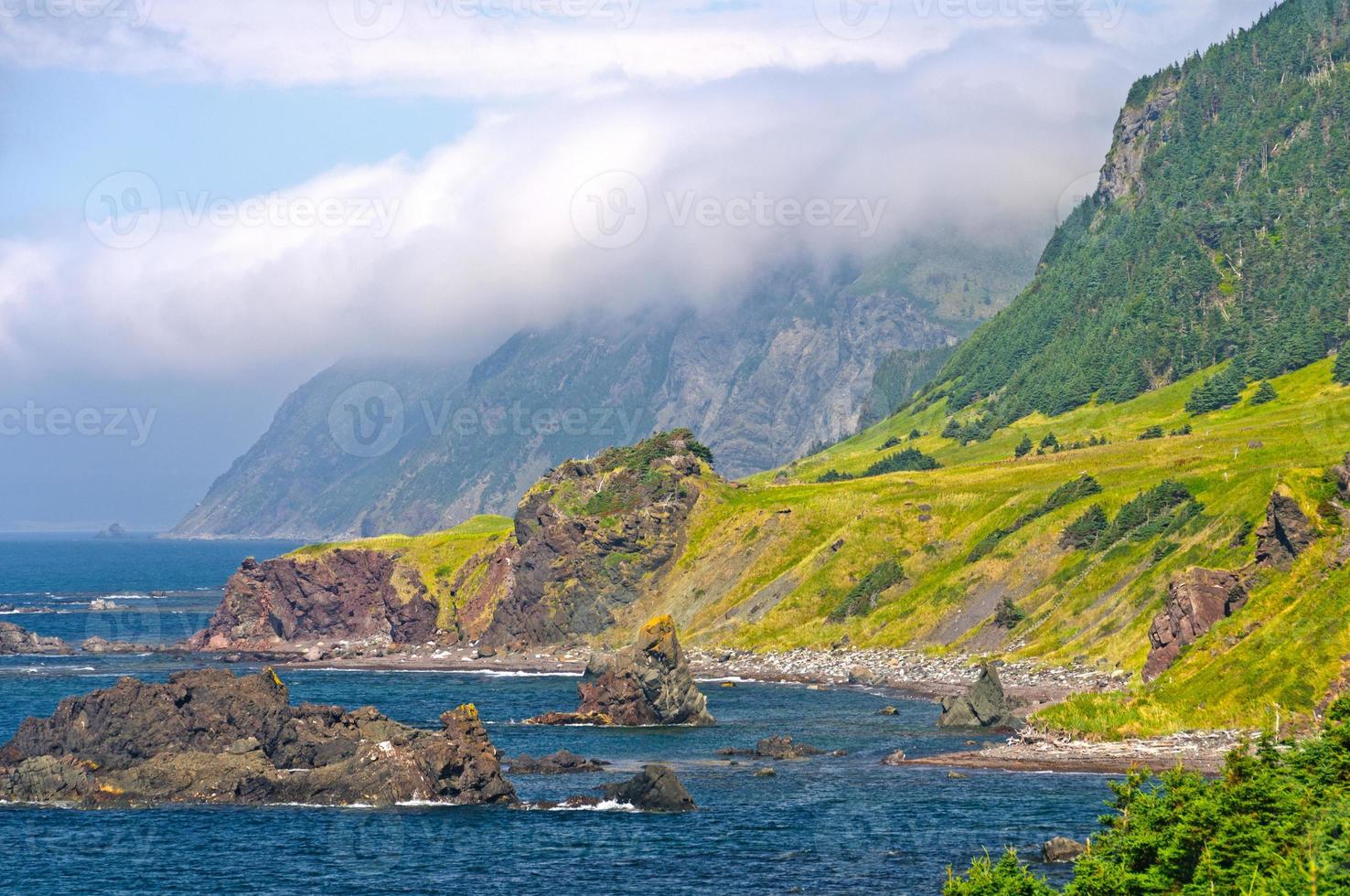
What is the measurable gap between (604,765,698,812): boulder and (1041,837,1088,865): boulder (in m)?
24.2

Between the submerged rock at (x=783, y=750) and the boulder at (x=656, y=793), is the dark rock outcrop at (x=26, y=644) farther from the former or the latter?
the boulder at (x=656, y=793)

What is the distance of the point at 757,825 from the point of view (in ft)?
269

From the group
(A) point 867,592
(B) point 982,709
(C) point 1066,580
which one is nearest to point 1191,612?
(B) point 982,709

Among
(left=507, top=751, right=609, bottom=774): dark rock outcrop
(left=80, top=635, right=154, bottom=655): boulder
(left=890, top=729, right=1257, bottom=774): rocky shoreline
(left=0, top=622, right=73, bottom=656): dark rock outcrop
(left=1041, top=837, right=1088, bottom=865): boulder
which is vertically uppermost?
(left=0, top=622, right=73, bottom=656): dark rock outcrop

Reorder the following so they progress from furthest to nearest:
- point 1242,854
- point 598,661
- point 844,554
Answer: point 844,554 < point 598,661 < point 1242,854

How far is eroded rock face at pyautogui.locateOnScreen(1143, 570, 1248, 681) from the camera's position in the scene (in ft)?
353

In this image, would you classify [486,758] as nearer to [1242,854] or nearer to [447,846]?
[447,846]

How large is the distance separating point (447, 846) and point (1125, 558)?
88.2 metres

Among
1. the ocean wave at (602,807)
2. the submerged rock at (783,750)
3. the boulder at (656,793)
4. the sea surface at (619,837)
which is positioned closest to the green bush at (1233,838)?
the sea surface at (619,837)

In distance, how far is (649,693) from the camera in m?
125

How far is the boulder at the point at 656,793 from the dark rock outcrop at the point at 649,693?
34.7 metres

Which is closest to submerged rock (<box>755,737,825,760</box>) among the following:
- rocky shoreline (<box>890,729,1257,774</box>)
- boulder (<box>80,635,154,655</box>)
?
rocky shoreline (<box>890,729,1257,774</box>)

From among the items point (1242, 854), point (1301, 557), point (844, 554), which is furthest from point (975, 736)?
point (844, 554)

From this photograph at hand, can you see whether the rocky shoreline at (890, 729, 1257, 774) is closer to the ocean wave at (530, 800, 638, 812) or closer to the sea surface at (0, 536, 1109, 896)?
the sea surface at (0, 536, 1109, 896)
